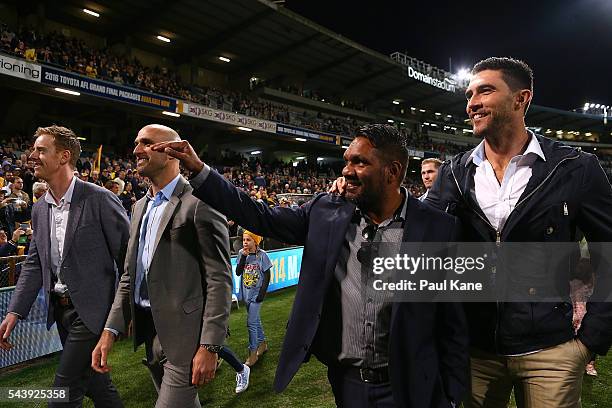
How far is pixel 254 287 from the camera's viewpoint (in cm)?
581

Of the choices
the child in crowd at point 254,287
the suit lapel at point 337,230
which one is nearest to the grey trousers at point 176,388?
the suit lapel at point 337,230

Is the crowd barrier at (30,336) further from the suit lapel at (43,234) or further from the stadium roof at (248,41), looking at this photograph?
the stadium roof at (248,41)

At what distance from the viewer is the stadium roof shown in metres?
22.5

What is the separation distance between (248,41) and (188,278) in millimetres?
26864

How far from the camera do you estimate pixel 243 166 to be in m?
25.7

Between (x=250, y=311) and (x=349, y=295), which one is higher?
(x=349, y=295)

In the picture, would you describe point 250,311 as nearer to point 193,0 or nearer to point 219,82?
point 193,0

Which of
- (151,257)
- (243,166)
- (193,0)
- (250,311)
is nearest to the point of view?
(151,257)

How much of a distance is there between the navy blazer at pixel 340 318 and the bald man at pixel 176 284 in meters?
0.61

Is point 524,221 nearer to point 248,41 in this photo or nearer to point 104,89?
point 104,89

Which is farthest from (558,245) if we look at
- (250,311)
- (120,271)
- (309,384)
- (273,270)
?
(273,270)

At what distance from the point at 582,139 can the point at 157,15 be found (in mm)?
65816

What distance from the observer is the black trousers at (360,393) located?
1826 millimetres

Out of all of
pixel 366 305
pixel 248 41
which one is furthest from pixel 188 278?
pixel 248 41
